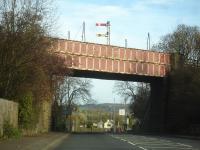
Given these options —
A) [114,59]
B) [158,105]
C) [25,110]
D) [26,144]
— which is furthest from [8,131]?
[158,105]

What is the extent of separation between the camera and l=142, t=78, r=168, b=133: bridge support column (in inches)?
3155

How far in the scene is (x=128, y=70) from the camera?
75.6 metres

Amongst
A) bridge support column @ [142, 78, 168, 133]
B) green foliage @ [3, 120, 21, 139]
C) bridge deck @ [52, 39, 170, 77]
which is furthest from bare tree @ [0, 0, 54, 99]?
bridge support column @ [142, 78, 168, 133]

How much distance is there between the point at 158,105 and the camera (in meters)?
82.4

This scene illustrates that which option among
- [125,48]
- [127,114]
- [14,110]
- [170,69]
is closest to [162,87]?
[170,69]

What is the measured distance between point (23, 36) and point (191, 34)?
2121 inches

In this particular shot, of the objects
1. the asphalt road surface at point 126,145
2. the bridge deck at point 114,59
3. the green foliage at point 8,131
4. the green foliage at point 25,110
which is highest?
the bridge deck at point 114,59

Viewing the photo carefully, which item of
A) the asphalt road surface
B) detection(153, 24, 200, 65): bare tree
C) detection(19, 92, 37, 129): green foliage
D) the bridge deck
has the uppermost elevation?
detection(153, 24, 200, 65): bare tree

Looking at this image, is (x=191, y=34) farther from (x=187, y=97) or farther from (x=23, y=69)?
(x=23, y=69)

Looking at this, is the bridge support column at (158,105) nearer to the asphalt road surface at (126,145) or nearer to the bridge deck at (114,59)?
the bridge deck at (114,59)

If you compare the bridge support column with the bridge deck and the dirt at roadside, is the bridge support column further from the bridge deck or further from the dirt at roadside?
the dirt at roadside

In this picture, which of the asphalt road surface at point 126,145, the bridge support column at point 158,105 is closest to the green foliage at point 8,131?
the asphalt road surface at point 126,145

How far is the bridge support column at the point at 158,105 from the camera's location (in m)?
80.1

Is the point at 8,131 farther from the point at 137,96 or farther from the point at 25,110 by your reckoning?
the point at 137,96
